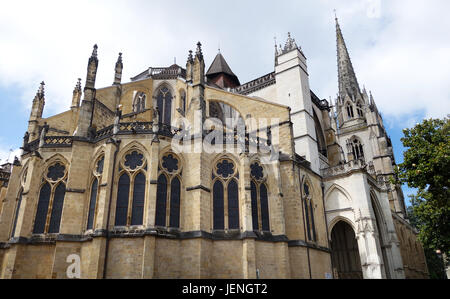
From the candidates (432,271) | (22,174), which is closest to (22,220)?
(22,174)

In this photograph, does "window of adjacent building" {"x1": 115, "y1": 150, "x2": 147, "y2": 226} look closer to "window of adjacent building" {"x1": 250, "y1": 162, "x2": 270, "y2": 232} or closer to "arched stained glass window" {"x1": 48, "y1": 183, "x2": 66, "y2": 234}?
"arched stained glass window" {"x1": 48, "y1": 183, "x2": 66, "y2": 234}

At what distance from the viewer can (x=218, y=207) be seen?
1597cm

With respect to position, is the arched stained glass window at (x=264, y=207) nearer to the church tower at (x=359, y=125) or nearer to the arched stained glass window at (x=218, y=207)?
the arched stained glass window at (x=218, y=207)

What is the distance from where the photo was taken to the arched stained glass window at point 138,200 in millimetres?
14531

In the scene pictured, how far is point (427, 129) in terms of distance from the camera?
17016 millimetres

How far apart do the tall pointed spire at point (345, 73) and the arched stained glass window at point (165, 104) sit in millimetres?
30492

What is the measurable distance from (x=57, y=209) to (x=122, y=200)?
11.6 ft

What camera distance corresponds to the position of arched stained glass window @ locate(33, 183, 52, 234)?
15276 millimetres

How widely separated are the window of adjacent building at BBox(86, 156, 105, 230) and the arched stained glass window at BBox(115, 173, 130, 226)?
1.07 m

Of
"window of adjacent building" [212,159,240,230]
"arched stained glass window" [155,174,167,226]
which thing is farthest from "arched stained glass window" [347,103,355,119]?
"arched stained glass window" [155,174,167,226]

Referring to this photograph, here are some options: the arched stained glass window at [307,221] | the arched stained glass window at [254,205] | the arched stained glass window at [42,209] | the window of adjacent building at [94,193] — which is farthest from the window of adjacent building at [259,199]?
the arched stained glass window at [42,209]

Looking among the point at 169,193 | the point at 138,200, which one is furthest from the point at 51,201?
the point at 169,193
